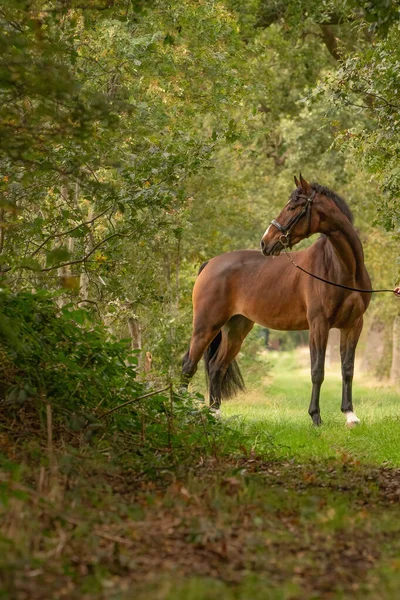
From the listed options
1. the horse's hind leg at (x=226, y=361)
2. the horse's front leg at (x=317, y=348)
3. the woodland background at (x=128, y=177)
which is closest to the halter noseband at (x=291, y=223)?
the woodland background at (x=128, y=177)

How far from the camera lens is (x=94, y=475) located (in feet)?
21.1

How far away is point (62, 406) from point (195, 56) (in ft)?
31.6

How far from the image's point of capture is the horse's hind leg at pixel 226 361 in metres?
13.7

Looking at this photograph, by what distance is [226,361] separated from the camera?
13664mm

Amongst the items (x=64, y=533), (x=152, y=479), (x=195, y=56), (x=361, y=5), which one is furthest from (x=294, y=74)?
(x=64, y=533)

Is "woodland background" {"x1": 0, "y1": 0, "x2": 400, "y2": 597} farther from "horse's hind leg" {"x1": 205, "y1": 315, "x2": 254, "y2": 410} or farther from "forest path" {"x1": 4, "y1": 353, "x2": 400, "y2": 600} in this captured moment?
"horse's hind leg" {"x1": 205, "y1": 315, "x2": 254, "y2": 410}

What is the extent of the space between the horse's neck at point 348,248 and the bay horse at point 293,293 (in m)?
0.01

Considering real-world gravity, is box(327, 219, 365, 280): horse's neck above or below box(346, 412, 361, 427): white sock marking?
above

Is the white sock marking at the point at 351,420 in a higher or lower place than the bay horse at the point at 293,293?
lower

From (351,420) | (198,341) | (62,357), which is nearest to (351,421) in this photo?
(351,420)

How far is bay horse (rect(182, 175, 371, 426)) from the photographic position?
11625mm

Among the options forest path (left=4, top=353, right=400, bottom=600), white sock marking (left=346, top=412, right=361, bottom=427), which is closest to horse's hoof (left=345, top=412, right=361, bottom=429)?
white sock marking (left=346, top=412, right=361, bottom=427)

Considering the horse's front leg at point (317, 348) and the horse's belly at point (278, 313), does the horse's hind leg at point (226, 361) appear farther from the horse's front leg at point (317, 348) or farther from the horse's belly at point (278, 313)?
the horse's front leg at point (317, 348)

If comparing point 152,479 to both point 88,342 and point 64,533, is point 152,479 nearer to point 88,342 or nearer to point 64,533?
point 88,342
